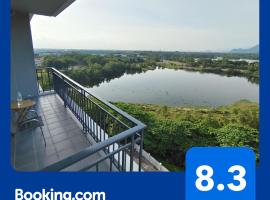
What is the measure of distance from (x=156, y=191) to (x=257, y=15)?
4.01ft

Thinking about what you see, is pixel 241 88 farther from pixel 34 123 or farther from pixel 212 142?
pixel 34 123

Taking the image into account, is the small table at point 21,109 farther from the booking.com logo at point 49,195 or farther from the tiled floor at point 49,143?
the booking.com logo at point 49,195

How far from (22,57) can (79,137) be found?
336 centimetres

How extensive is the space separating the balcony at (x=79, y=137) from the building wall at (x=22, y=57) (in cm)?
113

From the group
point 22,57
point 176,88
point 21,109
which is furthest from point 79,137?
point 176,88

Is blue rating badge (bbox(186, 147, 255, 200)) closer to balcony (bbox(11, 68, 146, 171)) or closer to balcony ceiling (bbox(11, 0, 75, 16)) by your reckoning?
balcony (bbox(11, 68, 146, 171))

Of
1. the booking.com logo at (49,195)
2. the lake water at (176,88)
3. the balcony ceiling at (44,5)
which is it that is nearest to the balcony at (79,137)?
the booking.com logo at (49,195)

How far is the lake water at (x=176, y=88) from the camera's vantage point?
45219 mm

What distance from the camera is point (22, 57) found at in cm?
548

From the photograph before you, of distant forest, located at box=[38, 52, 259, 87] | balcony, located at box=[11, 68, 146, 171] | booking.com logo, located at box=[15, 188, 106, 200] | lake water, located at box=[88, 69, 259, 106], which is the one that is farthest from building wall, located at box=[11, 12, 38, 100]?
lake water, located at box=[88, 69, 259, 106]

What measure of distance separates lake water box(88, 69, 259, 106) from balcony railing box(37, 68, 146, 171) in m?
36.6

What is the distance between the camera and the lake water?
45219 millimetres

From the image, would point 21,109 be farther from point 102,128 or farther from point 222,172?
point 222,172

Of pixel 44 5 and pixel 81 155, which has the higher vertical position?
pixel 44 5
